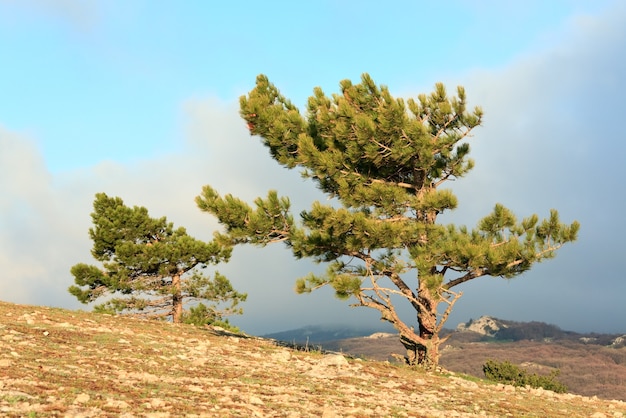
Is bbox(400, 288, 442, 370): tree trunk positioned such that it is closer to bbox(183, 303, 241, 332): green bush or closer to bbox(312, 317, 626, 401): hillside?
bbox(312, 317, 626, 401): hillside

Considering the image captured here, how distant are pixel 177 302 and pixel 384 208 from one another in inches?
645

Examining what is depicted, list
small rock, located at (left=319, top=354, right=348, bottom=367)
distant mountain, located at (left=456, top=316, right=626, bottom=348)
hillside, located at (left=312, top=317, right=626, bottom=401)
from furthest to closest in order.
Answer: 1. distant mountain, located at (left=456, top=316, right=626, bottom=348)
2. hillside, located at (left=312, top=317, right=626, bottom=401)
3. small rock, located at (left=319, top=354, right=348, bottom=367)

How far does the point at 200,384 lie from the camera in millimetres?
9969

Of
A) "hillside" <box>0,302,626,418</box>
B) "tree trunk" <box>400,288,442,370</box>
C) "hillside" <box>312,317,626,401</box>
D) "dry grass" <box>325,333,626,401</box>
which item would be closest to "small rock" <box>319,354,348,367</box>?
"hillside" <box>0,302,626,418</box>

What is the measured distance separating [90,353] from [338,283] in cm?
834

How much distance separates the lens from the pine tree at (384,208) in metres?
18.6

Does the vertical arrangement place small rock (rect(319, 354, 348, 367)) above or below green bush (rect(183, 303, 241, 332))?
below

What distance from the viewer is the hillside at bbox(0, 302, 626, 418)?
790 cm

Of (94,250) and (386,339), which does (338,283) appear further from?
(386,339)

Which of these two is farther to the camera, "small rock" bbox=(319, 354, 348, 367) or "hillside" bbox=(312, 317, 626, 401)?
"hillside" bbox=(312, 317, 626, 401)

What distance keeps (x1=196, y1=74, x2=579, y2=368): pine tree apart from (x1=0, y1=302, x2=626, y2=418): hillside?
4.03 metres

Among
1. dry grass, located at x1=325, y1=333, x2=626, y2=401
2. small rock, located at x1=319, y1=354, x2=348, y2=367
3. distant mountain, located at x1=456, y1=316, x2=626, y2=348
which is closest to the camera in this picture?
small rock, located at x1=319, y1=354, x2=348, y2=367

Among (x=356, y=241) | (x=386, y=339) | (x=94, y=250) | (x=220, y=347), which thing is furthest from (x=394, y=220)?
(x=386, y=339)

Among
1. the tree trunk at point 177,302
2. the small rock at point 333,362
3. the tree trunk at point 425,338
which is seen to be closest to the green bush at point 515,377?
the tree trunk at point 425,338
